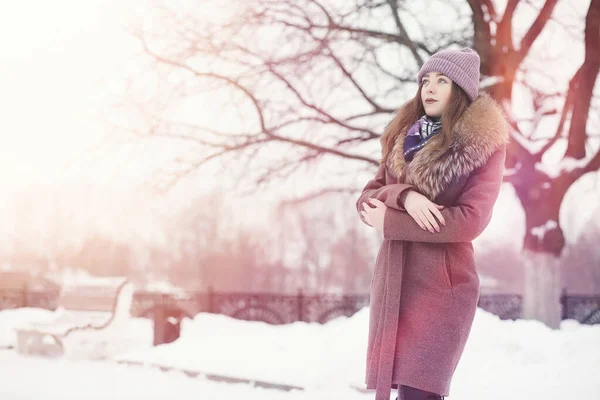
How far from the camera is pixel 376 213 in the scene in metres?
2.52

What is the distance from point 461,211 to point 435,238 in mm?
146

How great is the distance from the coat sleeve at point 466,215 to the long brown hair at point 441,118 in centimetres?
19

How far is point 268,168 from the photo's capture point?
8.98 m

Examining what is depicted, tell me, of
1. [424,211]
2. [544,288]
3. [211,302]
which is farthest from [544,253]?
[211,302]

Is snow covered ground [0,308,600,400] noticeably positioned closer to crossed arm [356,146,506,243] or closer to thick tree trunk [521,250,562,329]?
thick tree trunk [521,250,562,329]

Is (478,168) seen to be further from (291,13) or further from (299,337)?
(291,13)

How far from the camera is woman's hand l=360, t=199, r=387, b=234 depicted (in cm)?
250

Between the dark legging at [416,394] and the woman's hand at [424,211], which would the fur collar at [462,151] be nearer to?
the woman's hand at [424,211]

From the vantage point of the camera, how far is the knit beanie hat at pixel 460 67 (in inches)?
99.7

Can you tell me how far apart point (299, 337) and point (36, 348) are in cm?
354

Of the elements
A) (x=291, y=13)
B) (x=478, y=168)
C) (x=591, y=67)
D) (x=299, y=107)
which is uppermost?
(x=291, y=13)

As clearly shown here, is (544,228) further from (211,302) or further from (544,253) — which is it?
(211,302)

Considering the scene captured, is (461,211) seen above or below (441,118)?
below

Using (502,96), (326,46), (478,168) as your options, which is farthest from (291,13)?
(478,168)
